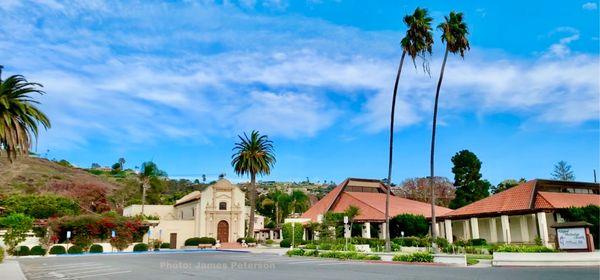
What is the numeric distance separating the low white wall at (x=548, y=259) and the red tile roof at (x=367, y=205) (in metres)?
33.7

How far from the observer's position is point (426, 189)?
292ft

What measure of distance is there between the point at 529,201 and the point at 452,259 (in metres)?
22.9

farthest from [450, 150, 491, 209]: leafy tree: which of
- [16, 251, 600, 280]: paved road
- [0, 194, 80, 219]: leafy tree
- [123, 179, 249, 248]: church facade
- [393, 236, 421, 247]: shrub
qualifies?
[0, 194, 80, 219]: leafy tree

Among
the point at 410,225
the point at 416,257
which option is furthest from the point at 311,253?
the point at 410,225

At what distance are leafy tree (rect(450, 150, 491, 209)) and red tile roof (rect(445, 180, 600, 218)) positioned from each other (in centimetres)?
1618

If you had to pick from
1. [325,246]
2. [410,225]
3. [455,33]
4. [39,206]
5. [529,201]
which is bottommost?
[325,246]

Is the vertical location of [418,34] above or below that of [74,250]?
above

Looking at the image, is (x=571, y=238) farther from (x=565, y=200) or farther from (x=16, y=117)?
(x=16, y=117)

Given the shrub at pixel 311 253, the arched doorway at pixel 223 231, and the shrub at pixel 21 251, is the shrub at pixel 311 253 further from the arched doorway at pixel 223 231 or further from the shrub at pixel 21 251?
the arched doorway at pixel 223 231

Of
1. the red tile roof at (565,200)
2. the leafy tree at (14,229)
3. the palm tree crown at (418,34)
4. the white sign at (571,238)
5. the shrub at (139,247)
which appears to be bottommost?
the shrub at (139,247)

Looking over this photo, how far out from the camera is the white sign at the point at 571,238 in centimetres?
2505

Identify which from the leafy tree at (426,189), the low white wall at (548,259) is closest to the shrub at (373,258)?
the low white wall at (548,259)

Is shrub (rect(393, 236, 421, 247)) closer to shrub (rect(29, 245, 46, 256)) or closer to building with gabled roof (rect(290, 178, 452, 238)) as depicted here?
building with gabled roof (rect(290, 178, 452, 238))

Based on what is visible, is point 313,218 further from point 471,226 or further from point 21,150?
point 21,150
